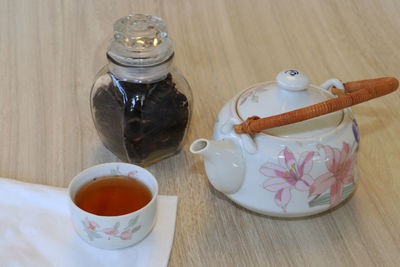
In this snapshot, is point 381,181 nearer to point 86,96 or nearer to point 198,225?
point 198,225

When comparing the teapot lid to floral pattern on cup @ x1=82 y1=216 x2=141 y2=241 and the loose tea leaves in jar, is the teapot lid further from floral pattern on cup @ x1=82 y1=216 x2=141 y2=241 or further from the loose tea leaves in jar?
floral pattern on cup @ x1=82 y1=216 x2=141 y2=241

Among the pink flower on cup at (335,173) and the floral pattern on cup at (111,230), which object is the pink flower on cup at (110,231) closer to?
the floral pattern on cup at (111,230)

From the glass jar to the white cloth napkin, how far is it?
0.13m

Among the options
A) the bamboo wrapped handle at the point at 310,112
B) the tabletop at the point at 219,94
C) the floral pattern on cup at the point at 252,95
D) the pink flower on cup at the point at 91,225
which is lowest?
the tabletop at the point at 219,94

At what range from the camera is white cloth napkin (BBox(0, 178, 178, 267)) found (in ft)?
2.48

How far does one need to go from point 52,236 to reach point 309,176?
0.43 meters

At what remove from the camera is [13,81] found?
121 cm

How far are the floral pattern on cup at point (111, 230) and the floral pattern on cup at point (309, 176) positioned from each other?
22 centimetres

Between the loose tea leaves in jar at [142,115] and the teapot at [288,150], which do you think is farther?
the loose tea leaves in jar at [142,115]

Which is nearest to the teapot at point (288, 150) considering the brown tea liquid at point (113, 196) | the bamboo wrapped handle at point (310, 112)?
the bamboo wrapped handle at point (310, 112)

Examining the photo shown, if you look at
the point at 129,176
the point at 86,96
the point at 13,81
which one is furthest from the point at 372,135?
the point at 13,81

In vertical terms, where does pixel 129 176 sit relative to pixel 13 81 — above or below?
above

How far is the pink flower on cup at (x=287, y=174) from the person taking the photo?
76 centimetres

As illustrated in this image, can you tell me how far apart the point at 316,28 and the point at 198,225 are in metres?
0.86
